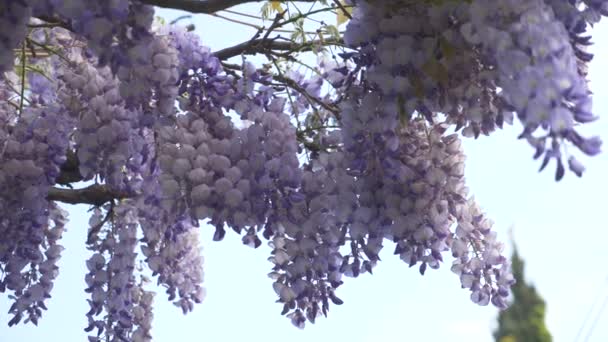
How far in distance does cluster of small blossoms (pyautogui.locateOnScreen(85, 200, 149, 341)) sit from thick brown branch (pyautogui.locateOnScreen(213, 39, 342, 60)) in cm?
46

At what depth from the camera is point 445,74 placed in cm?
132

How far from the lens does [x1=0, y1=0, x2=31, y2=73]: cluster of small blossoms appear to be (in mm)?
1209

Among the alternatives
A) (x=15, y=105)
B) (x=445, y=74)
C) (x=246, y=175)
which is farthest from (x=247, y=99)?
(x=15, y=105)

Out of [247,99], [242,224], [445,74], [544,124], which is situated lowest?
[544,124]

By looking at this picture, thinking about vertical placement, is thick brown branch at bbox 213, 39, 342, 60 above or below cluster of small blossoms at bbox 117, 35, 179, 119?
above

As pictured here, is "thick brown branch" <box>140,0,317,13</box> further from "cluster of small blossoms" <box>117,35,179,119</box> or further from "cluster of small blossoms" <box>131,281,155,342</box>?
"cluster of small blossoms" <box>131,281,155,342</box>

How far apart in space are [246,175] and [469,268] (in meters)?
0.42

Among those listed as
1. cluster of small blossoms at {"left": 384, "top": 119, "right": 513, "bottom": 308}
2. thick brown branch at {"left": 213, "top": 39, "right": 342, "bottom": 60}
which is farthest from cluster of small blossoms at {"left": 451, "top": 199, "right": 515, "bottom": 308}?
thick brown branch at {"left": 213, "top": 39, "right": 342, "bottom": 60}

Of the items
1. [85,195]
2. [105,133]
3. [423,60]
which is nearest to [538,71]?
[423,60]

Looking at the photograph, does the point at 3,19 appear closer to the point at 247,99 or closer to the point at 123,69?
the point at 123,69

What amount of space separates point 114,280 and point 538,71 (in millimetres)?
1128

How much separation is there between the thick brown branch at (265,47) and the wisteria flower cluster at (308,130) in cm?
2

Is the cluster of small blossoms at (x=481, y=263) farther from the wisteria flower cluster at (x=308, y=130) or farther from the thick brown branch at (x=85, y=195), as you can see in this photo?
the thick brown branch at (x=85, y=195)

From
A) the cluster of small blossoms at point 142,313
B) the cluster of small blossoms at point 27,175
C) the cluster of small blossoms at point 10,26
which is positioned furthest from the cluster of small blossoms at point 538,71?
the cluster of small blossoms at point 142,313
